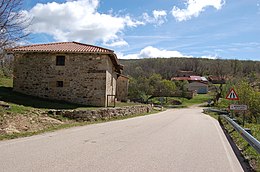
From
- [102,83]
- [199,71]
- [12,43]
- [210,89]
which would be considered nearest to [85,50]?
[102,83]

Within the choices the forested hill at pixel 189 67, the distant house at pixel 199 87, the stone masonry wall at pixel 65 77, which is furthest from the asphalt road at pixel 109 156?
the distant house at pixel 199 87

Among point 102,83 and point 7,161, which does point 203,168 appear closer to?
point 7,161

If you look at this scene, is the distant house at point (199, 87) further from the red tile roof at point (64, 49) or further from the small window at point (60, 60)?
the small window at point (60, 60)

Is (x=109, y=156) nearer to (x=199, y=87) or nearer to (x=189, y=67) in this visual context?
(x=199, y=87)

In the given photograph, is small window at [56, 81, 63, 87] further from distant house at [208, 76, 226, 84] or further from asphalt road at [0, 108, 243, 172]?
distant house at [208, 76, 226, 84]

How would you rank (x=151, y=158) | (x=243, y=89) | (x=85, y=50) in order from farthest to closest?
(x=243, y=89) → (x=85, y=50) → (x=151, y=158)

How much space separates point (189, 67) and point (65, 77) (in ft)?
419

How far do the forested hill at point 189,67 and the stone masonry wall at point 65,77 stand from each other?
74190 mm

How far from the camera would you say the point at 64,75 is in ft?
75.5

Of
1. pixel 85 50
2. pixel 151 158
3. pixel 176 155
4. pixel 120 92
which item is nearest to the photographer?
pixel 151 158

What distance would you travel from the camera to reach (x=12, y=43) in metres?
13.9

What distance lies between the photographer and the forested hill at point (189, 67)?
93.1 meters

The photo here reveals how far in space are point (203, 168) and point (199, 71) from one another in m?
141

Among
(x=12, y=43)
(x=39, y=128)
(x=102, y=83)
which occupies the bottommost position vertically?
(x=39, y=128)
